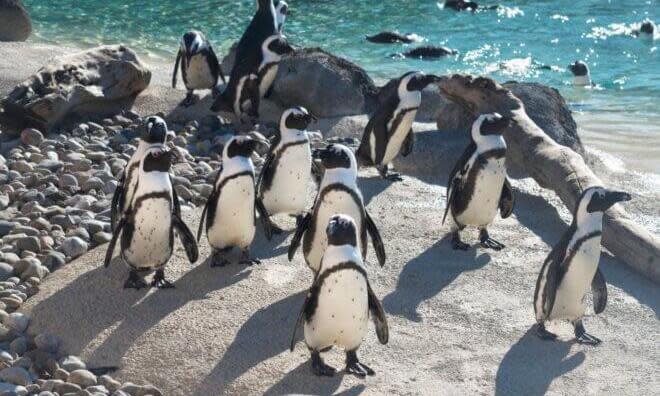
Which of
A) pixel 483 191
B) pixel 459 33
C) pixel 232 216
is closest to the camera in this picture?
pixel 232 216

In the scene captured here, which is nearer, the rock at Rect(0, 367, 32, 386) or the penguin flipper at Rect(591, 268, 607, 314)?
the rock at Rect(0, 367, 32, 386)

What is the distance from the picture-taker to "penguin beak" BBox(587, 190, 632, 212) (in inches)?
231

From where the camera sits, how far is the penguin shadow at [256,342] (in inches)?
201

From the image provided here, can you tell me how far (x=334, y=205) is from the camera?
601 cm

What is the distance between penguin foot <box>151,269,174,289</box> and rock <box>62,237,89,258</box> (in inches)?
27.7

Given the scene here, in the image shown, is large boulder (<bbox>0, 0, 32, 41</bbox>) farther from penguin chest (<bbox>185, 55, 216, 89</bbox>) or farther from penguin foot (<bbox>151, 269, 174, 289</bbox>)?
penguin foot (<bbox>151, 269, 174, 289</bbox>)

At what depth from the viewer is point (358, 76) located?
10.6 metres

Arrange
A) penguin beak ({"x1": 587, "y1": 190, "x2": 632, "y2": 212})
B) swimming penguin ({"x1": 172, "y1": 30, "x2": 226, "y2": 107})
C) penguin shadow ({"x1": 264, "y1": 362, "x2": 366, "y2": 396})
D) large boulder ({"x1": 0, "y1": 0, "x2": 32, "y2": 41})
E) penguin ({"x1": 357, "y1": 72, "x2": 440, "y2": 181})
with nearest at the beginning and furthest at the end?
1. penguin shadow ({"x1": 264, "y1": 362, "x2": 366, "y2": 396})
2. penguin beak ({"x1": 587, "y1": 190, "x2": 632, "y2": 212})
3. penguin ({"x1": 357, "y1": 72, "x2": 440, "y2": 181})
4. swimming penguin ({"x1": 172, "y1": 30, "x2": 226, "y2": 107})
5. large boulder ({"x1": 0, "y1": 0, "x2": 32, "y2": 41})

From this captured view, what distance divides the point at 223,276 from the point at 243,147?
0.75 meters

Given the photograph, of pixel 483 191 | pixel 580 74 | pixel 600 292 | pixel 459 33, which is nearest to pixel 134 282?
pixel 483 191

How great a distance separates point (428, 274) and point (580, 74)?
835cm

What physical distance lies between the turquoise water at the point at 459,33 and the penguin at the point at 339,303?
7.42 meters

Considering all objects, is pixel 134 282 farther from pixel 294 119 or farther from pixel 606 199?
Result: pixel 606 199

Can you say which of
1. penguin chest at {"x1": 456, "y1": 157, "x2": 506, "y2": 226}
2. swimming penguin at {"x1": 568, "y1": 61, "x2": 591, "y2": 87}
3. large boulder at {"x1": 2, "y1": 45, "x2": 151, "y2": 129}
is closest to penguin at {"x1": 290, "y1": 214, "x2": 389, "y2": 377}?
penguin chest at {"x1": 456, "y1": 157, "x2": 506, "y2": 226}
